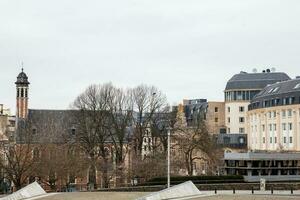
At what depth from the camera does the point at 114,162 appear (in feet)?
258

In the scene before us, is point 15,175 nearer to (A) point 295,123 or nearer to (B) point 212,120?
(A) point 295,123

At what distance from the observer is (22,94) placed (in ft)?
338

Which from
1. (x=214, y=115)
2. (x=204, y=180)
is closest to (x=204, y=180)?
(x=204, y=180)

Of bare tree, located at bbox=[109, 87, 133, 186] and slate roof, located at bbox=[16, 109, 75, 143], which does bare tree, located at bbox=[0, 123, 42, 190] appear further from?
slate roof, located at bbox=[16, 109, 75, 143]

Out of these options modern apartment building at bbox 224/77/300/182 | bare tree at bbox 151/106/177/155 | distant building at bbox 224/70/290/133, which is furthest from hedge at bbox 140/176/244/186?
distant building at bbox 224/70/290/133

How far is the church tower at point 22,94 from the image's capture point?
102062mm

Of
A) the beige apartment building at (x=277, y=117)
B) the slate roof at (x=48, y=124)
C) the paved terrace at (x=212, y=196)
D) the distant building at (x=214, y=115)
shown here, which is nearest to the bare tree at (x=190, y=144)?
the slate roof at (x=48, y=124)

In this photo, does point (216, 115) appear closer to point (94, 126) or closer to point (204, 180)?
point (94, 126)

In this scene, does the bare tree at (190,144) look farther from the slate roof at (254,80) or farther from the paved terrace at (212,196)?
the slate roof at (254,80)

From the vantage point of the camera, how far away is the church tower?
335 feet

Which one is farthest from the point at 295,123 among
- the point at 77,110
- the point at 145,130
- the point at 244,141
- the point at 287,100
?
the point at 77,110

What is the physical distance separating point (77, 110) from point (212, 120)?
179 feet

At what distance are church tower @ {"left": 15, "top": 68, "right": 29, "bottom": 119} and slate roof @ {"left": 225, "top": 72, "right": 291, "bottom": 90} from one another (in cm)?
4407

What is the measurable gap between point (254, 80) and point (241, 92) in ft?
12.4
